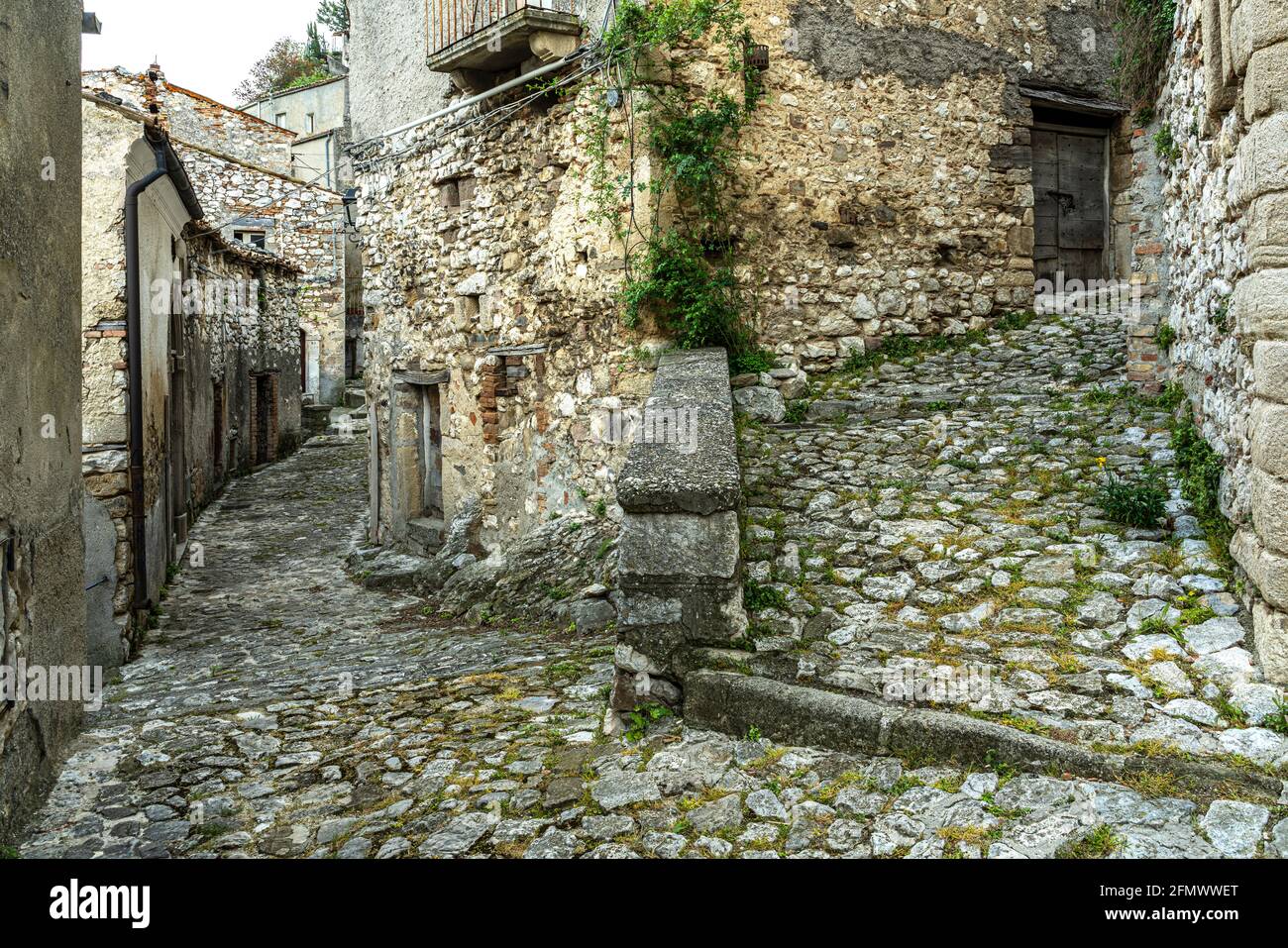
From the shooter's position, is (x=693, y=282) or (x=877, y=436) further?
(x=693, y=282)

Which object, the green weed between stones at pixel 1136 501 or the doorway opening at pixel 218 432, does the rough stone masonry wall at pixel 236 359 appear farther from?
the green weed between stones at pixel 1136 501

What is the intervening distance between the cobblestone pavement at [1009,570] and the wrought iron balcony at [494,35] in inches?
126

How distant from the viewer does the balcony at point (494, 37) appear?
267 inches

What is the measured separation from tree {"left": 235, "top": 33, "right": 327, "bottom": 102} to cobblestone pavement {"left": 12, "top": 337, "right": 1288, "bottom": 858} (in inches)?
1185

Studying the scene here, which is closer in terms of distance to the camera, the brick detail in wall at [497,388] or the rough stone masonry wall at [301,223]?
the brick detail in wall at [497,388]

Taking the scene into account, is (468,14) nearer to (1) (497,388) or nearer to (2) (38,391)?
(1) (497,388)

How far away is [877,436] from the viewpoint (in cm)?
574

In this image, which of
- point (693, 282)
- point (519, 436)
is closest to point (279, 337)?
point (519, 436)

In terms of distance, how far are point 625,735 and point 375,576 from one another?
5.68 meters

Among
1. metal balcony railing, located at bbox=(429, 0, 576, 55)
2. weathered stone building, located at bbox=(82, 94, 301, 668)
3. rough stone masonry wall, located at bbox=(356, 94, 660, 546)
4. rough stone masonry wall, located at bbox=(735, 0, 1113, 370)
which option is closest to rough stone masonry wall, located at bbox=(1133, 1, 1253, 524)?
rough stone masonry wall, located at bbox=(735, 0, 1113, 370)

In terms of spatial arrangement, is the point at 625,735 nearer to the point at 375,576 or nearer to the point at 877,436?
the point at 877,436

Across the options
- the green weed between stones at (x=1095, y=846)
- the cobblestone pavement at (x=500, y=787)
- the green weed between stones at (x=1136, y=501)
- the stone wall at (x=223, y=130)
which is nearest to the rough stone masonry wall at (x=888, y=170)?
the cobblestone pavement at (x=500, y=787)

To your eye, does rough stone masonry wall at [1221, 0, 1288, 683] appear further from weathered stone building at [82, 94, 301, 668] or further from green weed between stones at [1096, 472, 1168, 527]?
weathered stone building at [82, 94, 301, 668]

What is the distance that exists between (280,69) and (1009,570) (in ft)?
113
